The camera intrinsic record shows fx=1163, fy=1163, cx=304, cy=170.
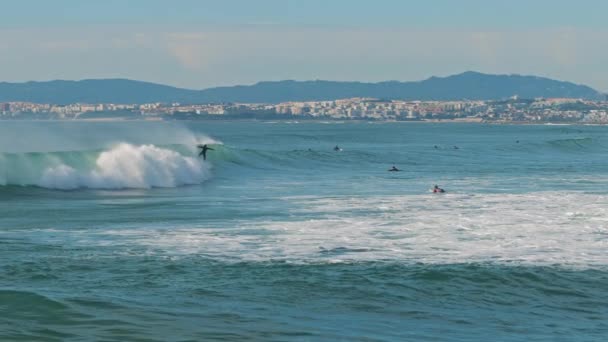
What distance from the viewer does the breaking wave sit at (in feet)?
157

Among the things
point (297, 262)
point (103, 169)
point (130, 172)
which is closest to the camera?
point (297, 262)

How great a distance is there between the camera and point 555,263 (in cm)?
2438

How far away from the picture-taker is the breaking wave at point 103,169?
47938 millimetres

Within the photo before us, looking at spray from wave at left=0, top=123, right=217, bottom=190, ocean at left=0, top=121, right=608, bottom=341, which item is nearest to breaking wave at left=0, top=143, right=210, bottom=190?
spray from wave at left=0, top=123, right=217, bottom=190

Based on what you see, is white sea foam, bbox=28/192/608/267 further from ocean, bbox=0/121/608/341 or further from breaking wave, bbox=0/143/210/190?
breaking wave, bbox=0/143/210/190

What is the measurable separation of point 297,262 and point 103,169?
93.8 feet

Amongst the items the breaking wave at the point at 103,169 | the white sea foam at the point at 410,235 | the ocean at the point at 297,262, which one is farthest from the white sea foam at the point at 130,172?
the white sea foam at the point at 410,235

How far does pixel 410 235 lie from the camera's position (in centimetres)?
2912

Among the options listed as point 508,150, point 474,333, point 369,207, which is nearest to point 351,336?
point 474,333

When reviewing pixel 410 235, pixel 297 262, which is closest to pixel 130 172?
pixel 410 235

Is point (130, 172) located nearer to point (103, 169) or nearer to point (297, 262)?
point (103, 169)

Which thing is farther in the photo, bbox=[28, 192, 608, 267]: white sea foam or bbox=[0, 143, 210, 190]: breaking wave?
bbox=[0, 143, 210, 190]: breaking wave

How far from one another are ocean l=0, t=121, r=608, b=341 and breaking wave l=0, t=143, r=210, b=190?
0.25 m

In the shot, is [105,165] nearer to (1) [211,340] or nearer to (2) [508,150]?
(1) [211,340]
